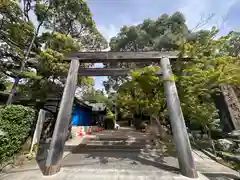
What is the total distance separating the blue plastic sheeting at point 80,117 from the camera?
13.1 meters

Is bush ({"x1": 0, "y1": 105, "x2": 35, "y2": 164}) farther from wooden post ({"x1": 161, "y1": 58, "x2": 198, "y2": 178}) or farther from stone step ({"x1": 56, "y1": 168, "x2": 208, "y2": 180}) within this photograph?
wooden post ({"x1": 161, "y1": 58, "x2": 198, "y2": 178})

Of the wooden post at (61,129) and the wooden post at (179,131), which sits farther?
the wooden post at (61,129)

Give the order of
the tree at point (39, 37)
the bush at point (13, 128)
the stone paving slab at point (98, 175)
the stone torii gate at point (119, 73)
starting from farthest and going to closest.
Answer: the tree at point (39, 37), the bush at point (13, 128), the stone torii gate at point (119, 73), the stone paving slab at point (98, 175)

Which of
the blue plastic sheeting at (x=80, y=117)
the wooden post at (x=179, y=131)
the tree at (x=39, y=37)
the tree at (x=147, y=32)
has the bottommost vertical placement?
the wooden post at (x=179, y=131)

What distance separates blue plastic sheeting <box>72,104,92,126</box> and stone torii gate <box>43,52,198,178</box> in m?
8.83

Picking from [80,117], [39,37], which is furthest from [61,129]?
[80,117]

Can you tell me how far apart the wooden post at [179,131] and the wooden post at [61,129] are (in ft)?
10.2

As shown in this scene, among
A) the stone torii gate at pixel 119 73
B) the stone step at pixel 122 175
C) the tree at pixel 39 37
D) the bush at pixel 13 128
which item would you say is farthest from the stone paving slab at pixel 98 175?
the tree at pixel 39 37

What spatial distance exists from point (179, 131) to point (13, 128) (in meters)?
5.27

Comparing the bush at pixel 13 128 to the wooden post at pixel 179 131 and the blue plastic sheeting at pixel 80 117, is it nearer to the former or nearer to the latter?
the wooden post at pixel 179 131

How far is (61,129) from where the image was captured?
11.9 ft

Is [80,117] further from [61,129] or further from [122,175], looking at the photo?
[122,175]

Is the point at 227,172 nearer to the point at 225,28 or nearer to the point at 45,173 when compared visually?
the point at 225,28

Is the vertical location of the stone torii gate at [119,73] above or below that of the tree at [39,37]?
below
